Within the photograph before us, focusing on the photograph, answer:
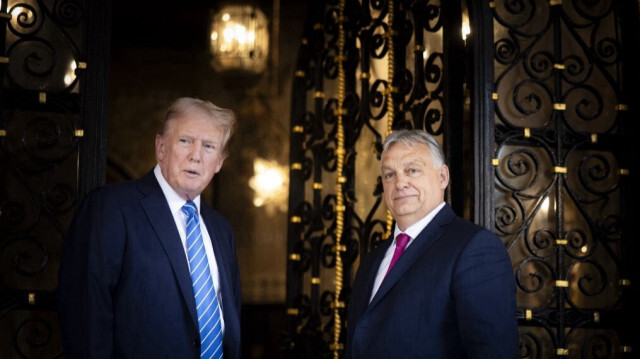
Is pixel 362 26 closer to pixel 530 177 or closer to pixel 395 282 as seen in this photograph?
pixel 530 177

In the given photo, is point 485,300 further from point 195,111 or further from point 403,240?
point 195,111

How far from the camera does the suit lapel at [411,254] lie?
101 inches

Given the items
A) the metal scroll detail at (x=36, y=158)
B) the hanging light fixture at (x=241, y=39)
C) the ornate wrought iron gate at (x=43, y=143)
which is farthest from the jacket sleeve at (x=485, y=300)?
the hanging light fixture at (x=241, y=39)

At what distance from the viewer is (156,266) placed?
256cm

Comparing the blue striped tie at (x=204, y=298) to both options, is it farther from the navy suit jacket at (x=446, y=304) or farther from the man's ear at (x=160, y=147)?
the navy suit jacket at (x=446, y=304)

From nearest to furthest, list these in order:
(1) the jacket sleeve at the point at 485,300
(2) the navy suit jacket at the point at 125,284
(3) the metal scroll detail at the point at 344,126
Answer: (1) the jacket sleeve at the point at 485,300 < (2) the navy suit jacket at the point at 125,284 < (3) the metal scroll detail at the point at 344,126

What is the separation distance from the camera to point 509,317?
238 cm

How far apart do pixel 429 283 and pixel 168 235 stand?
0.93 m

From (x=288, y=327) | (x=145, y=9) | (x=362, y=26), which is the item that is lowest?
(x=288, y=327)

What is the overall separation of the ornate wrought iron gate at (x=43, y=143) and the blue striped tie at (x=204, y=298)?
0.87 m

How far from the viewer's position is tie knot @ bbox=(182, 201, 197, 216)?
9.03ft

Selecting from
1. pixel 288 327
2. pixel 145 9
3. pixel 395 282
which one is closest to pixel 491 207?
pixel 395 282

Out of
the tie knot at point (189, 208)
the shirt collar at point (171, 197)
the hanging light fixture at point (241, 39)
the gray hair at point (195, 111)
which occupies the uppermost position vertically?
the hanging light fixture at point (241, 39)

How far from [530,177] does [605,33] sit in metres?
0.91
